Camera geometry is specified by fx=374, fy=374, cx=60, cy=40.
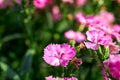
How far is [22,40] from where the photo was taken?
260 centimetres

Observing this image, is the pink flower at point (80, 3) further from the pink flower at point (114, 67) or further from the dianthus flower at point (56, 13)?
the pink flower at point (114, 67)

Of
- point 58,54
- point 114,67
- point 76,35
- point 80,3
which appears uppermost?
Result: point 80,3

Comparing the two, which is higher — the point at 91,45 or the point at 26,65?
the point at 26,65

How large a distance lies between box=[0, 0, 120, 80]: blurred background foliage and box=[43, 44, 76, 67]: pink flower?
59cm

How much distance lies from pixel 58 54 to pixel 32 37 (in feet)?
2.80

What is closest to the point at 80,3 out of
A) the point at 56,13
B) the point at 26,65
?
the point at 56,13

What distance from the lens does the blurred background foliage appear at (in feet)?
6.92

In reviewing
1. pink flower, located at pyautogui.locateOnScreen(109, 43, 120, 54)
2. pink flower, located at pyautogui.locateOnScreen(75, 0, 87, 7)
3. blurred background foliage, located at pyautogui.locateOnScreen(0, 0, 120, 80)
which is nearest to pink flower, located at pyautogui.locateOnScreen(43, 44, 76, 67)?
pink flower, located at pyautogui.locateOnScreen(109, 43, 120, 54)

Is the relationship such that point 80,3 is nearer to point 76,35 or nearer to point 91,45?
point 76,35

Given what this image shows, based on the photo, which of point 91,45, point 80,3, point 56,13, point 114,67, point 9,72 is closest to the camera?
point 114,67

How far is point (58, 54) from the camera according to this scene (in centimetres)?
145

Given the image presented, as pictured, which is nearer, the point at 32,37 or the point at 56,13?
the point at 32,37

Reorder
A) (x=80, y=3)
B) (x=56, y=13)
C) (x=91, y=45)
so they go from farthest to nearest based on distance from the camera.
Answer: (x=80, y=3)
(x=56, y=13)
(x=91, y=45)

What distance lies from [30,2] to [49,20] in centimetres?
61
